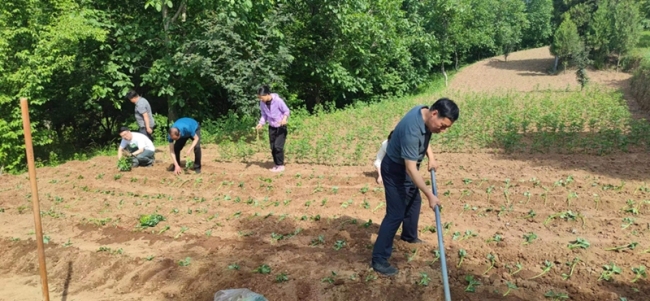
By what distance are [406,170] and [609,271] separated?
2011 millimetres

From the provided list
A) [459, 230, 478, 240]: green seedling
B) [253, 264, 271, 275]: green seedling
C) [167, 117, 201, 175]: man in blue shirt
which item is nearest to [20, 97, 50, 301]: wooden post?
[253, 264, 271, 275]: green seedling

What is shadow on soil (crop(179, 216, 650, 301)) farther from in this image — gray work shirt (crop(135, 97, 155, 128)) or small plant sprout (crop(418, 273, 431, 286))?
gray work shirt (crop(135, 97, 155, 128))

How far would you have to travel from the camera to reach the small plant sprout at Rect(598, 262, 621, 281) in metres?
3.58

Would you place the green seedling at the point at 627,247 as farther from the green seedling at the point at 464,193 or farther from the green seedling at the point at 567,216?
the green seedling at the point at 464,193

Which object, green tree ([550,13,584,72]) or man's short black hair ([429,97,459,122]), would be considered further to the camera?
→ green tree ([550,13,584,72])

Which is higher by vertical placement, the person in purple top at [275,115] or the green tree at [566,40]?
the green tree at [566,40]

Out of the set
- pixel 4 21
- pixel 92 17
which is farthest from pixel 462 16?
pixel 4 21

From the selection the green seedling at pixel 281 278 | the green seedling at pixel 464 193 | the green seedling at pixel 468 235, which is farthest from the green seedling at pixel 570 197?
the green seedling at pixel 281 278

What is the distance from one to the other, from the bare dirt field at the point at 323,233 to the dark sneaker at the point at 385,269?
0.05 m

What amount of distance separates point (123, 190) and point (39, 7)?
537 cm

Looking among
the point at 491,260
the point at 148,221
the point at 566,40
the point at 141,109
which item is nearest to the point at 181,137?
the point at 141,109

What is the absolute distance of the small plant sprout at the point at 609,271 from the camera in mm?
3576

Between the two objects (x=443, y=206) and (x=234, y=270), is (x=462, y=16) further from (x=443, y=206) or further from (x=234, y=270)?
(x=234, y=270)

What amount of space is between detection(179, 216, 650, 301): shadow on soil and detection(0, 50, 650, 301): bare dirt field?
2cm
